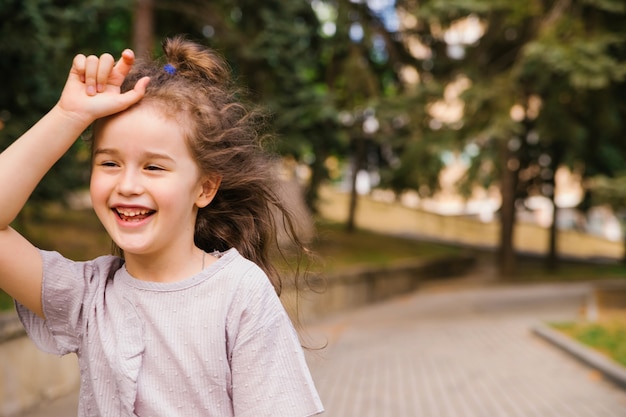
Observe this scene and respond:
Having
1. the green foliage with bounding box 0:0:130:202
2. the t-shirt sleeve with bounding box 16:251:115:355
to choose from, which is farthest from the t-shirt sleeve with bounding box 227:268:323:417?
Answer: the green foliage with bounding box 0:0:130:202

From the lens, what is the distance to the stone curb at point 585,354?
27.3 ft

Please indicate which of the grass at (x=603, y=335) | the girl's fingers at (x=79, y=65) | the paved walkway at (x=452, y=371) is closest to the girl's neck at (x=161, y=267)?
the girl's fingers at (x=79, y=65)

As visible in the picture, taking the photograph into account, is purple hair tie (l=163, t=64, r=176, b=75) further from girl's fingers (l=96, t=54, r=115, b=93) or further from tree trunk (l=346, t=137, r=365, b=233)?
tree trunk (l=346, t=137, r=365, b=233)

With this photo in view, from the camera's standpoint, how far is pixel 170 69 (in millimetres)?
2209

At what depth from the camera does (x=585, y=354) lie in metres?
9.62

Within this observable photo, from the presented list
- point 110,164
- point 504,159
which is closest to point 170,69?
point 110,164

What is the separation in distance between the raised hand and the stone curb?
23.0ft

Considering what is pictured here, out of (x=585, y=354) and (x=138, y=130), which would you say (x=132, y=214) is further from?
(x=585, y=354)

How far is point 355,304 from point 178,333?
53.8ft

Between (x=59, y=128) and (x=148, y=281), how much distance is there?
0.40 meters

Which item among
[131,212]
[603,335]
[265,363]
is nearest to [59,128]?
[131,212]

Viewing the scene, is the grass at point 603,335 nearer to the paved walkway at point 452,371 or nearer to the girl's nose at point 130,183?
the paved walkway at point 452,371

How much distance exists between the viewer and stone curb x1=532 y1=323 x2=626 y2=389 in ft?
27.3

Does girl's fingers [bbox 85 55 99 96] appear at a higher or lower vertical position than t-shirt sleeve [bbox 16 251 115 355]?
higher
